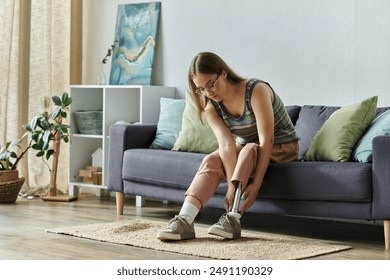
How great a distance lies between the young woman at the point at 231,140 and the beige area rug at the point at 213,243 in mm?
89

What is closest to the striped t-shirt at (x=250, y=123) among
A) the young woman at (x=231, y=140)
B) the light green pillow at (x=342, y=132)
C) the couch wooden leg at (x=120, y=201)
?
the young woman at (x=231, y=140)

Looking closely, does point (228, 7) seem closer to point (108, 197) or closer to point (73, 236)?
point (108, 197)

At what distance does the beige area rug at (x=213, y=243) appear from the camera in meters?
3.70

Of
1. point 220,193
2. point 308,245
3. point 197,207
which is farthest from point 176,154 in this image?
point 308,245

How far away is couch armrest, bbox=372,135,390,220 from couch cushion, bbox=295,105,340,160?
0.74m

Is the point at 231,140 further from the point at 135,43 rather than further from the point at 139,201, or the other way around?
the point at 135,43

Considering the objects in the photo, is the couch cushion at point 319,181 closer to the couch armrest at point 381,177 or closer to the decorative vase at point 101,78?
the couch armrest at point 381,177

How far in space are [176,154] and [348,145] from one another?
1031 millimetres

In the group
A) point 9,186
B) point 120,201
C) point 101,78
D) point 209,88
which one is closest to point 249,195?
point 209,88

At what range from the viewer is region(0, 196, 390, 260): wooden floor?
3.75 meters

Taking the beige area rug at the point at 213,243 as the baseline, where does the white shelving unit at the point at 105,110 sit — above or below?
above

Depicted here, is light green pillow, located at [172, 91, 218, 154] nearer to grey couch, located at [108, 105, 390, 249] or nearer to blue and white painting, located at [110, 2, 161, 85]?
grey couch, located at [108, 105, 390, 249]

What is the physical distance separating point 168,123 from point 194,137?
0.39 meters

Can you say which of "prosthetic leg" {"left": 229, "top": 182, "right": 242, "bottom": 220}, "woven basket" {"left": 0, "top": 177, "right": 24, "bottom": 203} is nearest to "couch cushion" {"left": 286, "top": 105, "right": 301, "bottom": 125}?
"prosthetic leg" {"left": 229, "top": 182, "right": 242, "bottom": 220}
